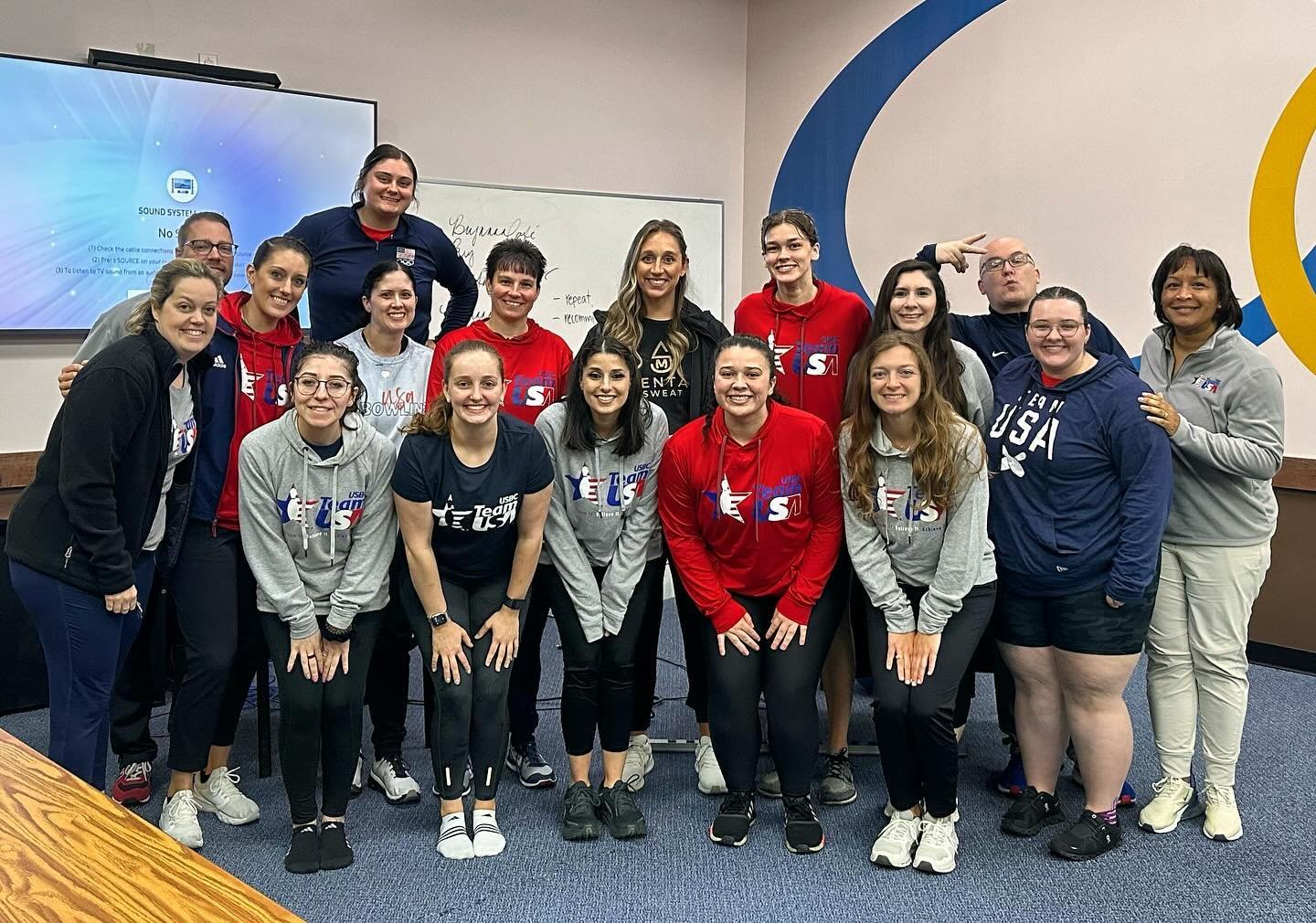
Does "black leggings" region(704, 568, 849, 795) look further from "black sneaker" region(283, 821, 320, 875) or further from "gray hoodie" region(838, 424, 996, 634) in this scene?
"black sneaker" region(283, 821, 320, 875)

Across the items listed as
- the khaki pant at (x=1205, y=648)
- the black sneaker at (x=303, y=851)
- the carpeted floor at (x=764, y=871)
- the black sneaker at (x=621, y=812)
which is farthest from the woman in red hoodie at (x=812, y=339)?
the black sneaker at (x=303, y=851)

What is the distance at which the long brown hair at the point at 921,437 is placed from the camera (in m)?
2.62

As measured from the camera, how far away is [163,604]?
12.1ft

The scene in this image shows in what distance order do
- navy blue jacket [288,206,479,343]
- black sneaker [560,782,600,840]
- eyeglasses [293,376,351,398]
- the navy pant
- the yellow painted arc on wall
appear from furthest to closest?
the yellow painted arc on wall, navy blue jacket [288,206,479,343], black sneaker [560,782,600,840], eyeglasses [293,376,351,398], the navy pant

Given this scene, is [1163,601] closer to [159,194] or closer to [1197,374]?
[1197,374]

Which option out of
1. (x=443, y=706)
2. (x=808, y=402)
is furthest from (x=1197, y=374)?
(x=443, y=706)

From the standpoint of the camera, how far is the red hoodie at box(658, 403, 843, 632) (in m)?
2.76

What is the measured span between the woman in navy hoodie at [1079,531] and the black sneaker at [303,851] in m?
1.88

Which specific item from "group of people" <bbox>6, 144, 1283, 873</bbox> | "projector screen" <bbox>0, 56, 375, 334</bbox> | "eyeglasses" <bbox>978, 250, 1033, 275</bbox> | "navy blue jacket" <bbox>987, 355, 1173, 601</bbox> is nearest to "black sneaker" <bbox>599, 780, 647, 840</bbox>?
"group of people" <bbox>6, 144, 1283, 873</bbox>

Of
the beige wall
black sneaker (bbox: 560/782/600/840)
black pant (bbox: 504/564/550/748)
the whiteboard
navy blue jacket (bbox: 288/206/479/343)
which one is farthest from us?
the whiteboard

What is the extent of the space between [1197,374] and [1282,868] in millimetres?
1272

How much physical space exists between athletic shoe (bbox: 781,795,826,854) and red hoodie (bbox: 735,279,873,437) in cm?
103

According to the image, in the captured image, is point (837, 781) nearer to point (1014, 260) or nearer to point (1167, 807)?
point (1167, 807)

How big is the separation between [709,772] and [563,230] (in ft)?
11.2
